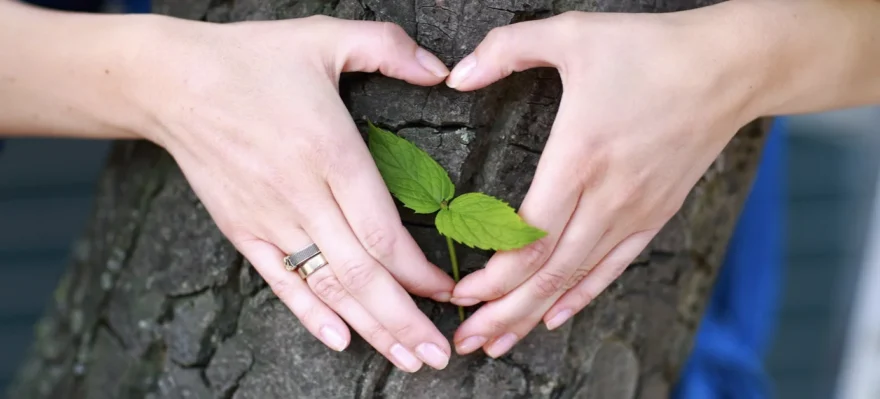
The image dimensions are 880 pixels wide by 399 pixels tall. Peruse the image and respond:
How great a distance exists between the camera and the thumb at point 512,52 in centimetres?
72

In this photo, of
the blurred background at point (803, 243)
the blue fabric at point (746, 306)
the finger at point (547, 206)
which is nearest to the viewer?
the finger at point (547, 206)

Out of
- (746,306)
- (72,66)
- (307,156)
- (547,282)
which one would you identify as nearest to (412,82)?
(307,156)

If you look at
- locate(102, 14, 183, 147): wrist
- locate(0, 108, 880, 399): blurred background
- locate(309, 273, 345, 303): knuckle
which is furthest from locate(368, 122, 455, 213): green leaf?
locate(0, 108, 880, 399): blurred background

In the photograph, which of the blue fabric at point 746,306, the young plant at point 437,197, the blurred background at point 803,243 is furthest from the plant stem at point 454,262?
the blurred background at point 803,243

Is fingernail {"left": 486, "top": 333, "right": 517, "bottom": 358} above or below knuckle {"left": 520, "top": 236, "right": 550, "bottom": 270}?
below

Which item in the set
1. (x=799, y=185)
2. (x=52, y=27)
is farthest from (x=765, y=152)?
(x=799, y=185)

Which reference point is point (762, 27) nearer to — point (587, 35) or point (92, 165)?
point (587, 35)

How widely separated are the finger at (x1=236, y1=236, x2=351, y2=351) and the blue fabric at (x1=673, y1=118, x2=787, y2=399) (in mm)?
630

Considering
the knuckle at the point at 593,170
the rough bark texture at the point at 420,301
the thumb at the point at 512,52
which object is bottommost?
the rough bark texture at the point at 420,301

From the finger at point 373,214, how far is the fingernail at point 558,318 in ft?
0.52

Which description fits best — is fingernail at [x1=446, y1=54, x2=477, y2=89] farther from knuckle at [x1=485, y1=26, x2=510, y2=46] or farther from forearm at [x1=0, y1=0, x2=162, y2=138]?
forearm at [x1=0, y1=0, x2=162, y2=138]

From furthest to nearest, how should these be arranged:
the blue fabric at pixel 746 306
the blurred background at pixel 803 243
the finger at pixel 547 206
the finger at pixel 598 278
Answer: the blurred background at pixel 803 243 → the blue fabric at pixel 746 306 → the finger at pixel 598 278 → the finger at pixel 547 206

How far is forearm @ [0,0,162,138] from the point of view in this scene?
2.56ft

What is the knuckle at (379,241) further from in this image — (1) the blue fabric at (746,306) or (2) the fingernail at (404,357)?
(1) the blue fabric at (746,306)
